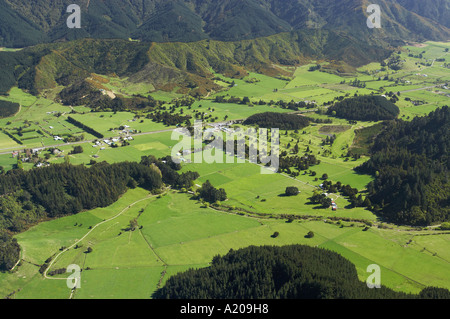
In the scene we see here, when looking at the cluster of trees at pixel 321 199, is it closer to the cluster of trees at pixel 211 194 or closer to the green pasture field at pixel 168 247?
the green pasture field at pixel 168 247

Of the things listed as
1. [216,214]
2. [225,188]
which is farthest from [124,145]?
[216,214]

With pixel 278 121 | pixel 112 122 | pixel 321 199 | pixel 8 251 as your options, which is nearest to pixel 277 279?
pixel 321 199

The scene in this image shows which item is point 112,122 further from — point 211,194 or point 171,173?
point 211,194

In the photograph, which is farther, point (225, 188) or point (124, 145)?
point (124, 145)
